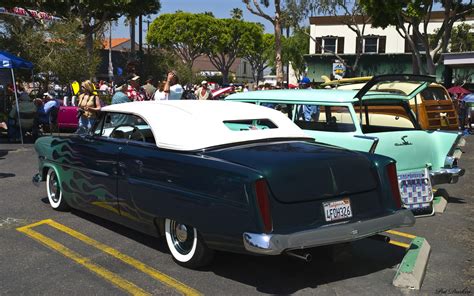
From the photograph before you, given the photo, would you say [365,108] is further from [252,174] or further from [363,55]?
[363,55]

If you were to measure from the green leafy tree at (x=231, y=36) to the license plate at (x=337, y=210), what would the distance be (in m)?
54.0

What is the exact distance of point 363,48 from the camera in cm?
4028

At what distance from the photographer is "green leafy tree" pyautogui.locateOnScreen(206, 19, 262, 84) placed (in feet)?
189

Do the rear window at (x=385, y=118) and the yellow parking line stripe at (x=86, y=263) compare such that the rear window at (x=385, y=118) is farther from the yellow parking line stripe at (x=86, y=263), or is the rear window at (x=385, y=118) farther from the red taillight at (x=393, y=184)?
the yellow parking line stripe at (x=86, y=263)

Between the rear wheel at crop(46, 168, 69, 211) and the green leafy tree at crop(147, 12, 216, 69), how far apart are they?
→ 49.2 m

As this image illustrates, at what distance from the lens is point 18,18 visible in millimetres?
22297

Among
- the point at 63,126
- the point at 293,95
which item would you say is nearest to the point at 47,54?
the point at 63,126

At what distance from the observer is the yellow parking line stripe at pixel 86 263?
4.16 metres

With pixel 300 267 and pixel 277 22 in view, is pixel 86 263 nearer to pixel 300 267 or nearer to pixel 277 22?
pixel 300 267

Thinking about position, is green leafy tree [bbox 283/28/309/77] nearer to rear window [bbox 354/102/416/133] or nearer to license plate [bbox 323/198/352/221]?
rear window [bbox 354/102/416/133]

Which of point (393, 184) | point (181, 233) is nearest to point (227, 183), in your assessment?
point (181, 233)

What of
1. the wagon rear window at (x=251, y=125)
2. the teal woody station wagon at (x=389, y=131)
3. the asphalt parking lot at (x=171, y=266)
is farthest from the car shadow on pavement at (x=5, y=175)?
the wagon rear window at (x=251, y=125)

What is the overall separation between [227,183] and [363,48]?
126 feet

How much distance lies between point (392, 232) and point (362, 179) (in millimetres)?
1841
